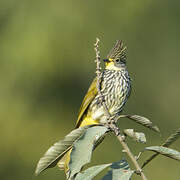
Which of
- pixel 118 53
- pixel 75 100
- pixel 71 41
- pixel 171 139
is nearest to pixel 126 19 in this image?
pixel 71 41

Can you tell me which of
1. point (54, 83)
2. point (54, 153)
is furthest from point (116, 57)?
point (54, 83)

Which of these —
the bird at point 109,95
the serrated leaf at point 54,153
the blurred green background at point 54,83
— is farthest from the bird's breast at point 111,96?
the blurred green background at point 54,83

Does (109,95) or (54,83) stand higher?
(109,95)

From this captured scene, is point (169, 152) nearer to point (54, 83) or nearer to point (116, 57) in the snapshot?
point (116, 57)

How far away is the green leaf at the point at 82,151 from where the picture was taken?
1.91m

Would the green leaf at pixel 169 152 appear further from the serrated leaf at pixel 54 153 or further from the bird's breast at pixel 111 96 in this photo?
the bird's breast at pixel 111 96

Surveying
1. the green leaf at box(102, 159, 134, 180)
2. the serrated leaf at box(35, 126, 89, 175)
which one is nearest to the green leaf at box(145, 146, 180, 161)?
the green leaf at box(102, 159, 134, 180)

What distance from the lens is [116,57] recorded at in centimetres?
376

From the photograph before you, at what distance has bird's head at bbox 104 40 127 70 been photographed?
3737 mm

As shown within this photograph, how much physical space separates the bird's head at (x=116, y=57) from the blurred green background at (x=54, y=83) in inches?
109

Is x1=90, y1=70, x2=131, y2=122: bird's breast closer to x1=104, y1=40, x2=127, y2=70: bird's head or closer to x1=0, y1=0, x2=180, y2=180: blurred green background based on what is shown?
x1=104, y1=40, x2=127, y2=70: bird's head

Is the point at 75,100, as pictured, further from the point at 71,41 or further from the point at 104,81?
the point at 104,81

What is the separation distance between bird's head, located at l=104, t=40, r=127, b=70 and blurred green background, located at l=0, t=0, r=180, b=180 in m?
2.78

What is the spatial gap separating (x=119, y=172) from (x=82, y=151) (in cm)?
17
